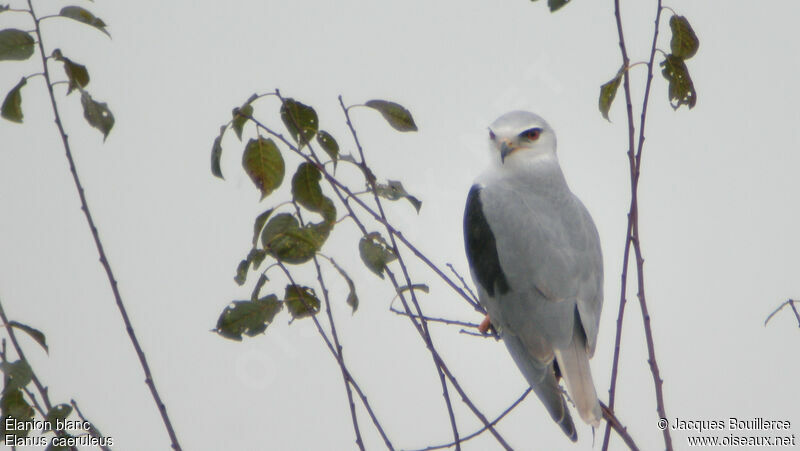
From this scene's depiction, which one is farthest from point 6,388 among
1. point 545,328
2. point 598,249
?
point 598,249

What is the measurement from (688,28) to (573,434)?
160 cm

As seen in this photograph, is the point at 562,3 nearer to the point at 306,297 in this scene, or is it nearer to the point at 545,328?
the point at 306,297

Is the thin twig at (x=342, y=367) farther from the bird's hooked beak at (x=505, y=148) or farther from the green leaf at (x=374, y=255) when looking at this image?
the bird's hooked beak at (x=505, y=148)

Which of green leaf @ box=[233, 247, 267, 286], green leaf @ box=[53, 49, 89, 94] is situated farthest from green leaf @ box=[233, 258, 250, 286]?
green leaf @ box=[53, 49, 89, 94]

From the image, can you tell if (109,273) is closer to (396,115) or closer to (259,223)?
(259,223)

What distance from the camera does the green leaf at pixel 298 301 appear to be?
7.33 ft

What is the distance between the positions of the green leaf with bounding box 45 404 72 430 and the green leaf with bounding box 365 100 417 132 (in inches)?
44.5

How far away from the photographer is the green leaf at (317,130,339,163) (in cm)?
219

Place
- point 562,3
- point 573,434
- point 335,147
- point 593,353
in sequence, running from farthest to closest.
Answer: point 593,353, point 573,434, point 335,147, point 562,3

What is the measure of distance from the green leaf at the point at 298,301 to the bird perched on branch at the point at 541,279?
4.34 ft

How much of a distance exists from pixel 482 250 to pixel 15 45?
2231 millimetres

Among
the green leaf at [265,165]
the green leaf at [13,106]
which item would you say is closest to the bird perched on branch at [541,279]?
the green leaf at [265,165]

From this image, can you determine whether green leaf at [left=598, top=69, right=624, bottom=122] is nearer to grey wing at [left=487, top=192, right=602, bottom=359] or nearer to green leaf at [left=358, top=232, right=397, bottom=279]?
green leaf at [left=358, top=232, right=397, bottom=279]

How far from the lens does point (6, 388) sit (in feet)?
Result: 6.24
